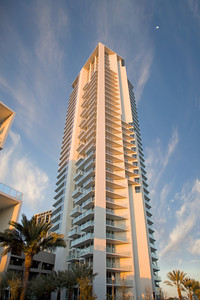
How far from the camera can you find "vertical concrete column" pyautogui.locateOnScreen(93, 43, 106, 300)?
30.6m

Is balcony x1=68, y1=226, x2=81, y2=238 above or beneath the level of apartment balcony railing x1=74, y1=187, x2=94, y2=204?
beneath

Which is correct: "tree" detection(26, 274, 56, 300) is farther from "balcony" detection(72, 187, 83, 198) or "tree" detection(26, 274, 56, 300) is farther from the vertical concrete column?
"balcony" detection(72, 187, 83, 198)

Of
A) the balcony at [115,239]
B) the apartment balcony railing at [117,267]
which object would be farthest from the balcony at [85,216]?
the apartment balcony railing at [117,267]

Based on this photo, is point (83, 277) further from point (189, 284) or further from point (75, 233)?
point (189, 284)

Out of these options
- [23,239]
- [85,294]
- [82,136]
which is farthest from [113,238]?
[82,136]

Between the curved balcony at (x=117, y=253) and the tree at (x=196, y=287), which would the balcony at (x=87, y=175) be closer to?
the curved balcony at (x=117, y=253)

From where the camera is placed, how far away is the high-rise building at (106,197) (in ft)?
115

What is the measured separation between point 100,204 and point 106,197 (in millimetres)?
5376

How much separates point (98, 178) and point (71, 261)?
17006 mm

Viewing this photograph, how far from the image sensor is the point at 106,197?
142 ft

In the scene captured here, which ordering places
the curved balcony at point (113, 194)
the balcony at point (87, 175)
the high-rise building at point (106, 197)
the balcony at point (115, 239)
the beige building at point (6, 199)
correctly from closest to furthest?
the beige building at point (6, 199) → the high-rise building at point (106, 197) → the balcony at point (115, 239) → the curved balcony at point (113, 194) → the balcony at point (87, 175)

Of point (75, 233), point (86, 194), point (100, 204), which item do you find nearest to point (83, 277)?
point (100, 204)

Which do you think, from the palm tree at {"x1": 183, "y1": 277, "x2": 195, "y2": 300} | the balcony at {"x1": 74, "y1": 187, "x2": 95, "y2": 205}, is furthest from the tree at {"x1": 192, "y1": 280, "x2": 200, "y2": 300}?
the balcony at {"x1": 74, "y1": 187, "x2": 95, "y2": 205}

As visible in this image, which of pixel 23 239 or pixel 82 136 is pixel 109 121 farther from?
pixel 23 239
